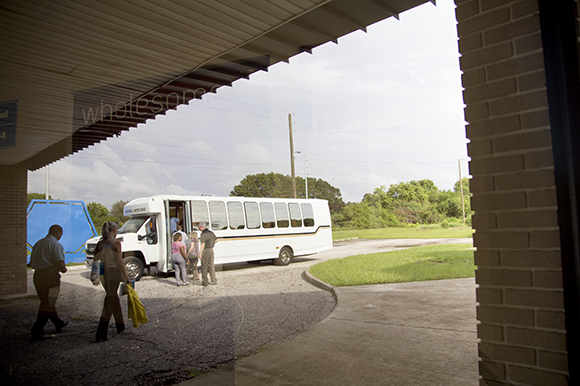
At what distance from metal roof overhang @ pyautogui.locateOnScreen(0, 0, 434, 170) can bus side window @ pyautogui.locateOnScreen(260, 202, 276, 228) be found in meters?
9.75

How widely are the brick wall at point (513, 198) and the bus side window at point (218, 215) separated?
12.5m

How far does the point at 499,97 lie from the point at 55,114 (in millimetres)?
6359

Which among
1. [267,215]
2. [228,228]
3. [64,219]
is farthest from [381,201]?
[64,219]

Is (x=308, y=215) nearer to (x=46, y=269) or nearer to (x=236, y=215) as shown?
(x=236, y=215)

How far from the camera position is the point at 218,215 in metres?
14.0

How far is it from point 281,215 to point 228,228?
9.14 feet

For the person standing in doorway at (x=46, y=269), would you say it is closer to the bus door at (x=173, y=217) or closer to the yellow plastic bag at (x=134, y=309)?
the yellow plastic bag at (x=134, y=309)

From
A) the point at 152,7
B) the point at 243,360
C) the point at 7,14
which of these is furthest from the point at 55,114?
the point at 243,360

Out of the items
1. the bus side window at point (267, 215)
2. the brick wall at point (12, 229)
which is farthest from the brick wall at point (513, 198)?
the bus side window at point (267, 215)

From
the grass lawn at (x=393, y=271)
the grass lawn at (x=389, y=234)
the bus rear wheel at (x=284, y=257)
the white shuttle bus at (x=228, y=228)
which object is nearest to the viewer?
the grass lawn at (x=393, y=271)

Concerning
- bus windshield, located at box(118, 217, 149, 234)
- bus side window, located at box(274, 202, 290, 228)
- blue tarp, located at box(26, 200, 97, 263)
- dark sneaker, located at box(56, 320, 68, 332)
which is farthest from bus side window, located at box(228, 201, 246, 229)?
dark sneaker, located at box(56, 320, 68, 332)

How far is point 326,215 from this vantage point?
1814cm

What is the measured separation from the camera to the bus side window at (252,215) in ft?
48.4

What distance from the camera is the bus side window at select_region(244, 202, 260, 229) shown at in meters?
14.8
